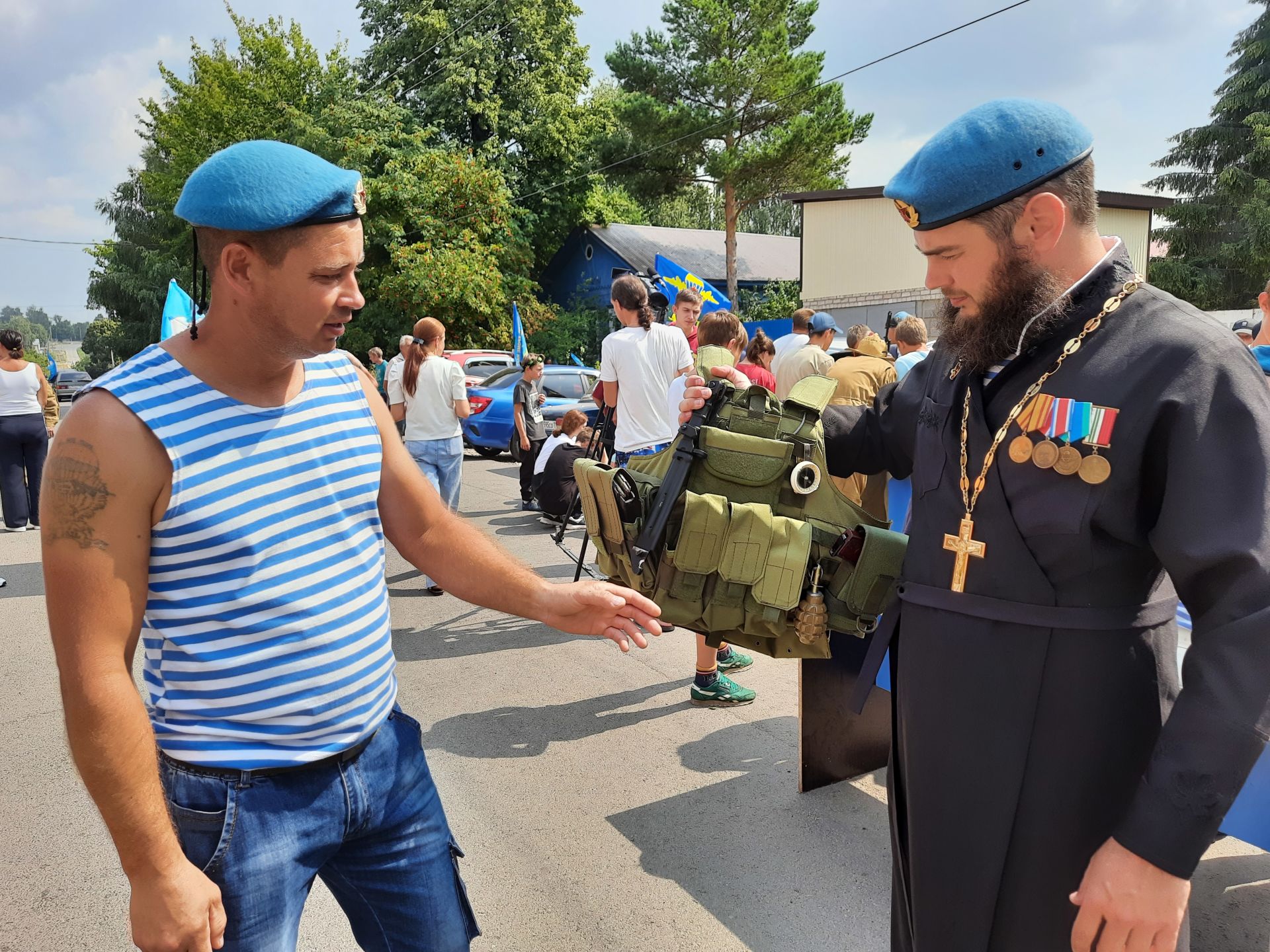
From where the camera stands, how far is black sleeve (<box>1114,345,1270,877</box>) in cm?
127

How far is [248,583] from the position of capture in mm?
1495

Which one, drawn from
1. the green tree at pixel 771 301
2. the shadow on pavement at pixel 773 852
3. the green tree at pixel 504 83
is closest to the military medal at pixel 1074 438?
the shadow on pavement at pixel 773 852

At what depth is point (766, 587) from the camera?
2500mm

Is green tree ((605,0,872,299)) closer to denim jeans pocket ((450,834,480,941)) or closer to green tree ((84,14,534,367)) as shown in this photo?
green tree ((84,14,534,367))

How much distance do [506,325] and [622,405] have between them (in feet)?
68.0

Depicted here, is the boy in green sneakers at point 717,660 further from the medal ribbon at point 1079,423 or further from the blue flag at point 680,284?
the blue flag at point 680,284

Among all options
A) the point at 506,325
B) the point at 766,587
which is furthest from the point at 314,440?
the point at 506,325

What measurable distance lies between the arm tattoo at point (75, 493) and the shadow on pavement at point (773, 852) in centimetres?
229

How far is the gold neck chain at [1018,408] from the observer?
5.05 ft

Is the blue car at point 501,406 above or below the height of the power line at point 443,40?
below

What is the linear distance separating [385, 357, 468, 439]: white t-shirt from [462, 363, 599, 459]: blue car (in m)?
6.31

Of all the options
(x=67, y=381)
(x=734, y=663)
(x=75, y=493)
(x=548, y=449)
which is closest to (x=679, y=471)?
(x=75, y=493)

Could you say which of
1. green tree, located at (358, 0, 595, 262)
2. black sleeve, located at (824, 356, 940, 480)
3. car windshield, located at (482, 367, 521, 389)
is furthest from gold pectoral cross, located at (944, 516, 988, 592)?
green tree, located at (358, 0, 595, 262)

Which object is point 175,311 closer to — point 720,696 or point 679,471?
point 720,696
